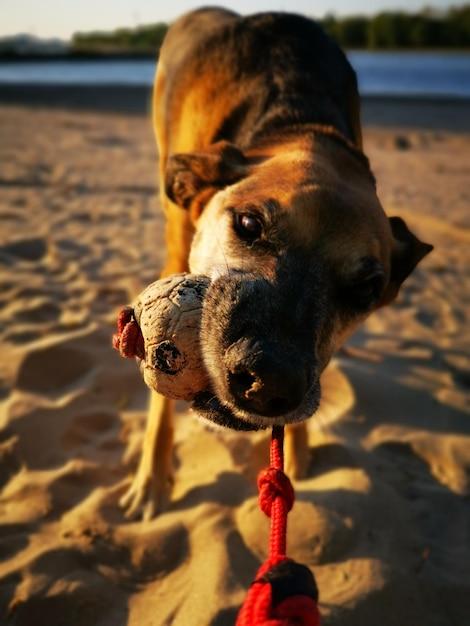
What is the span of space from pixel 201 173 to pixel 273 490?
168cm

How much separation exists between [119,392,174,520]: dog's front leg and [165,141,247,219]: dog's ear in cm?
108

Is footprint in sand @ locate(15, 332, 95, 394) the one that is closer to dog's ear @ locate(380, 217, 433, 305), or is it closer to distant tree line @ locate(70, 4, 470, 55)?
dog's ear @ locate(380, 217, 433, 305)

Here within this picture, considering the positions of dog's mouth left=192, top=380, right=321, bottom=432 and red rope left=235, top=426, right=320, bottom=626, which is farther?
dog's mouth left=192, top=380, right=321, bottom=432

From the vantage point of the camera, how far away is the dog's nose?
5.59 feet

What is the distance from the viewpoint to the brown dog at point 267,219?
6.22ft

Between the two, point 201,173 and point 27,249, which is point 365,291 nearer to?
point 201,173

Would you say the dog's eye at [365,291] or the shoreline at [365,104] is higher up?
the dog's eye at [365,291]

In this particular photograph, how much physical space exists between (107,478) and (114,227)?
13.1ft

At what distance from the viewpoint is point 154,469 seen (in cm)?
296

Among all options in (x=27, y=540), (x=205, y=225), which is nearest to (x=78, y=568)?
(x=27, y=540)

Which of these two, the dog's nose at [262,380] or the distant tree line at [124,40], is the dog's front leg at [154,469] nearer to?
the dog's nose at [262,380]

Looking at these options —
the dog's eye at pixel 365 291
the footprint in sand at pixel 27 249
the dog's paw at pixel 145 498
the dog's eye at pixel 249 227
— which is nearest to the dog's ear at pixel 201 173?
the dog's eye at pixel 249 227

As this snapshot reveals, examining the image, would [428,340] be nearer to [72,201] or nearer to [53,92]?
[72,201]

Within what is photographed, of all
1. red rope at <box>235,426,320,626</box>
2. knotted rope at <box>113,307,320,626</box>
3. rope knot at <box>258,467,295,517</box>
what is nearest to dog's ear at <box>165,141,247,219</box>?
rope knot at <box>258,467,295,517</box>
